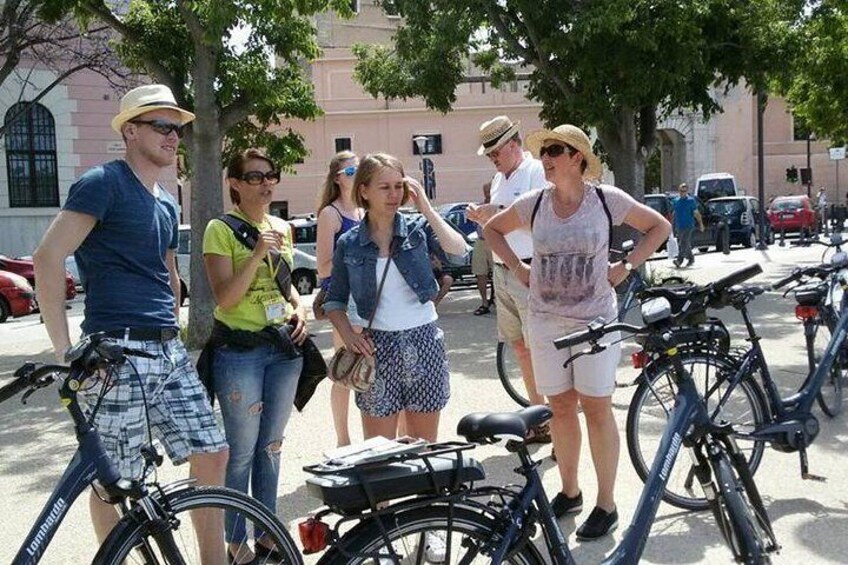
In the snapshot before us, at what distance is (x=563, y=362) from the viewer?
4.77 m

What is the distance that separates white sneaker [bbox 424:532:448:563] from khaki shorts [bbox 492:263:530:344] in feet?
10.8

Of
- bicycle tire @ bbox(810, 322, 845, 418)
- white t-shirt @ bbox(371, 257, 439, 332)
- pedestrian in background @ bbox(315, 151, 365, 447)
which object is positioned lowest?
bicycle tire @ bbox(810, 322, 845, 418)

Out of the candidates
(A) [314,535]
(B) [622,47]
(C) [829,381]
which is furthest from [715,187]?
(A) [314,535]

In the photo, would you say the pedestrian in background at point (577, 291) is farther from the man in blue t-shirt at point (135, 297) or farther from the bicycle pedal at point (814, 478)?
the man in blue t-shirt at point (135, 297)

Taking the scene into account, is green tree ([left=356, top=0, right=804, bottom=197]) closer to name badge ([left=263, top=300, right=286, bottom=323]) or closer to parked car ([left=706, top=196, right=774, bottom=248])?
name badge ([left=263, top=300, right=286, bottom=323])

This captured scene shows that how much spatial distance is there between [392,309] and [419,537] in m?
1.77

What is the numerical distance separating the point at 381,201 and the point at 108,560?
206 centimetres

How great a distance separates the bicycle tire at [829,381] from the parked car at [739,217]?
79.7 feet

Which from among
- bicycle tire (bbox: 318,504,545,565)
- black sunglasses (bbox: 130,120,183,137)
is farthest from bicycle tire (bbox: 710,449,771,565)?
black sunglasses (bbox: 130,120,183,137)

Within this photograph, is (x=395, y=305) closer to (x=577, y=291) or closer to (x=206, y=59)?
(x=577, y=291)

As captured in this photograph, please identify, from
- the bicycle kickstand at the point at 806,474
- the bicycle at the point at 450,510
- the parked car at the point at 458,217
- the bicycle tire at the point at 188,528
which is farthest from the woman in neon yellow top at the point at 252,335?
the parked car at the point at 458,217

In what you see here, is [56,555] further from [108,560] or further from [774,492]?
[774,492]

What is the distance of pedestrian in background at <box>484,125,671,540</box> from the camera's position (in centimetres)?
470

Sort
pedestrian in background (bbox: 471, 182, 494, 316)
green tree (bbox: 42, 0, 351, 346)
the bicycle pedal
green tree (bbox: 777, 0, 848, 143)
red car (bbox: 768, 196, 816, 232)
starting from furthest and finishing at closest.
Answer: red car (bbox: 768, 196, 816, 232), green tree (bbox: 777, 0, 848, 143), pedestrian in background (bbox: 471, 182, 494, 316), green tree (bbox: 42, 0, 351, 346), the bicycle pedal
